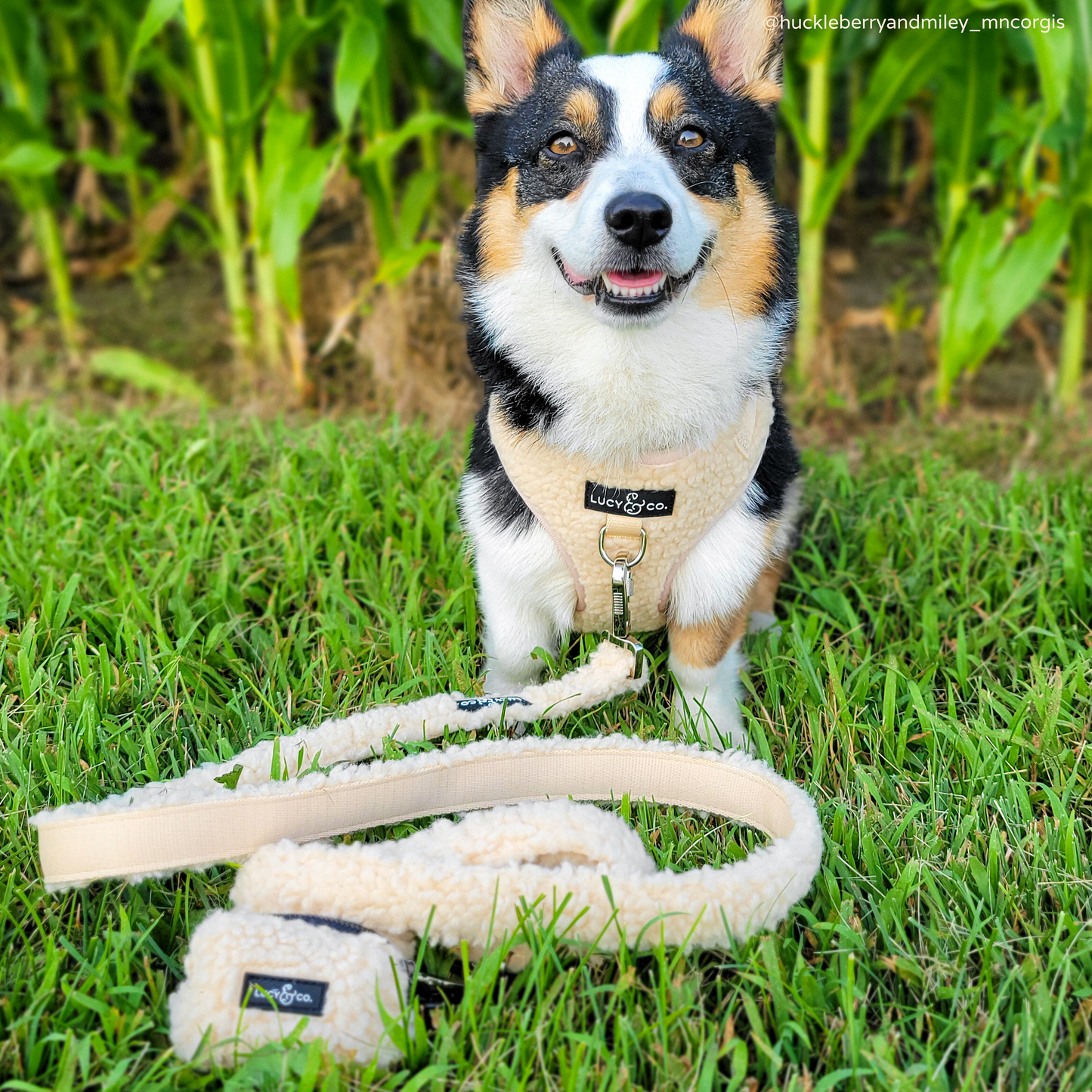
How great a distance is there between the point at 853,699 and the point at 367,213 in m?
2.95

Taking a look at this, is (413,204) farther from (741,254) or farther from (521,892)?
(521,892)

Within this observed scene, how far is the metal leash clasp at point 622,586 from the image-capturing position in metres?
1.95

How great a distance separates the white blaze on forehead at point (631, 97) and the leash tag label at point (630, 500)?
2.07 ft

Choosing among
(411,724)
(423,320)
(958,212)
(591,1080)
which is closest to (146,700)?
(411,724)

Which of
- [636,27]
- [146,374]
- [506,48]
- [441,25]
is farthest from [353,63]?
[146,374]

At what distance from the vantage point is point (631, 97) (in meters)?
1.89

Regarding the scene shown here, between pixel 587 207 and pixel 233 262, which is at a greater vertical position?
pixel 587 207

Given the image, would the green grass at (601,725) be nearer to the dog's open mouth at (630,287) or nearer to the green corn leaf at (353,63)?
the dog's open mouth at (630,287)

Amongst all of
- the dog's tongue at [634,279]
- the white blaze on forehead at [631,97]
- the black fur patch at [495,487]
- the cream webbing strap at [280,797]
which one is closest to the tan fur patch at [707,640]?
the cream webbing strap at [280,797]

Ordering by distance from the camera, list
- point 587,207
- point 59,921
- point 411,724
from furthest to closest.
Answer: point 411,724 → point 587,207 → point 59,921

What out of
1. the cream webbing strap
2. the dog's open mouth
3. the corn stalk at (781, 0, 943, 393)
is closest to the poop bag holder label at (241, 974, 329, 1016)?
the cream webbing strap

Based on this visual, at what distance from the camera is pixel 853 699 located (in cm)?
206

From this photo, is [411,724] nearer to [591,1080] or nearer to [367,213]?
[591,1080]

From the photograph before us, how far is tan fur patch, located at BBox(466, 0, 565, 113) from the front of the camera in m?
2.04
